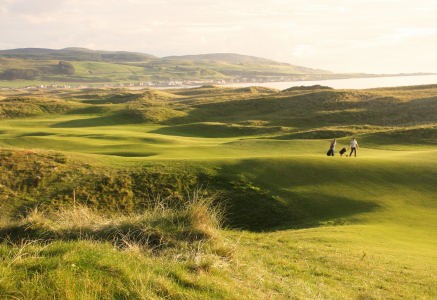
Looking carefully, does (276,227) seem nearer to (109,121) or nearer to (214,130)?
(214,130)

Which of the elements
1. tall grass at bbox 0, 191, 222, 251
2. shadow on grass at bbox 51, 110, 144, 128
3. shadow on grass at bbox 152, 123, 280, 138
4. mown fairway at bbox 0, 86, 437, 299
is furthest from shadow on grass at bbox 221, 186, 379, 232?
shadow on grass at bbox 51, 110, 144, 128

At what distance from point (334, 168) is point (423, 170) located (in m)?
5.82

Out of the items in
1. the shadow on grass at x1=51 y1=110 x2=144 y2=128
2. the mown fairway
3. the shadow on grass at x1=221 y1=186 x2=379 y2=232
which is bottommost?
the shadow on grass at x1=51 y1=110 x2=144 y2=128

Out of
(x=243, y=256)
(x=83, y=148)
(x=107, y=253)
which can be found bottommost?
(x=83, y=148)

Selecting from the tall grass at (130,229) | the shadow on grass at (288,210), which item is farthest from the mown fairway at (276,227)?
the tall grass at (130,229)

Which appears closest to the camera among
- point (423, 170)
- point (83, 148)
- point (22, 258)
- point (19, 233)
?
point (22, 258)

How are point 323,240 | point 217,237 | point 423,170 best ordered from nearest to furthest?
point 217,237
point 323,240
point 423,170

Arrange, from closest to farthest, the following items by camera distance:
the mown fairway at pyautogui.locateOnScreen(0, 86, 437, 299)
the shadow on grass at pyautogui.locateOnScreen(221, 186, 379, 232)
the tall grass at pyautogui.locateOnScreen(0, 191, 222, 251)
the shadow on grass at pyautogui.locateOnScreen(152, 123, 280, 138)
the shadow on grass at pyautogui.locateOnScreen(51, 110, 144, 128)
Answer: the mown fairway at pyautogui.locateOnScreen(0, 86, 437, 299) → the tall grass at pyautogui.locateOnScreen(0, 191, 222, 251) → the shadow on grass at pyautogui.locateOnScreen(221, 186, 379, 232) → the shadow on grass at pyautogui.locateOnScreen(152, 123, 280, 138) → the shadow on grass at pyautogui.locateOnScreen(51, 110, 144, 128)

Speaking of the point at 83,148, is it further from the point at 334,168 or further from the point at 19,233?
the point at 19,233

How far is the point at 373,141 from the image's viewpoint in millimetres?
51969

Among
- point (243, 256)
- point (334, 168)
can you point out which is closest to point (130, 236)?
point (243, 256)

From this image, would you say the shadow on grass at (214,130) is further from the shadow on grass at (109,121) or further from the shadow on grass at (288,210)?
the shadow on grass at (288,210)

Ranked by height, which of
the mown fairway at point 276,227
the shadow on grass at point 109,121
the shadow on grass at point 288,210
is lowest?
the shadow on grass at point 109,121

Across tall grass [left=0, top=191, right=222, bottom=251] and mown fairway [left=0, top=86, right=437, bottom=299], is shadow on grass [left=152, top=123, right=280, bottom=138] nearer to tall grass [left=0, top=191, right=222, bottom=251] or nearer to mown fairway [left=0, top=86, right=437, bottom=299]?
mown fairway [left=0, top=86, right=437, bottom=299]
